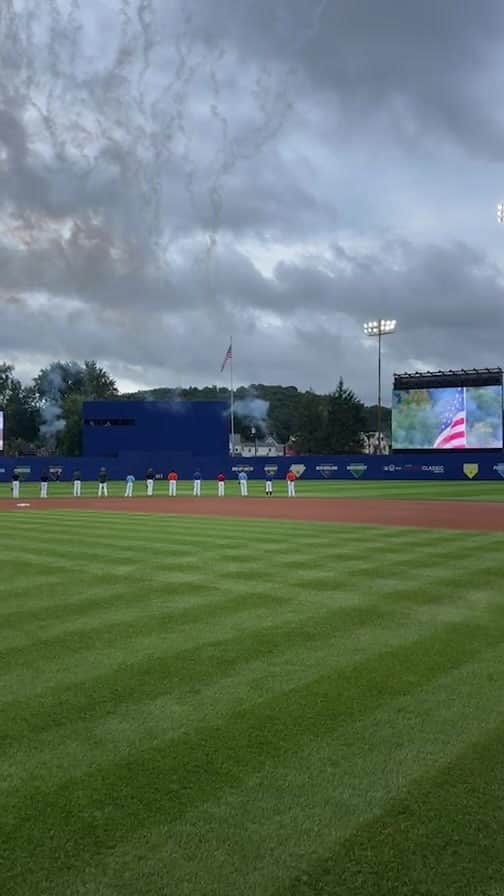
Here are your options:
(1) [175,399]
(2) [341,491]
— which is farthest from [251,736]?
(1) [175,399]

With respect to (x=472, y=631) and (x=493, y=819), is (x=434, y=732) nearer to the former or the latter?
(x=493, y=819)

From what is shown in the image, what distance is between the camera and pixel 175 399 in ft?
289

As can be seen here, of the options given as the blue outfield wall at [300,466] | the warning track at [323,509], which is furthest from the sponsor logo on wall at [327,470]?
the warning track at [323,509]

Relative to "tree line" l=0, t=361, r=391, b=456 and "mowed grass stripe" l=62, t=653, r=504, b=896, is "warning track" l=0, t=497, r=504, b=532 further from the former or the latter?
"tree line" l=0, t=361, r=391, b=456

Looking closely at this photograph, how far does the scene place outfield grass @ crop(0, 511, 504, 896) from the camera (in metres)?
3.54

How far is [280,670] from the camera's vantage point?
21.5ft

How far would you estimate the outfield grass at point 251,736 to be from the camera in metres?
3.54

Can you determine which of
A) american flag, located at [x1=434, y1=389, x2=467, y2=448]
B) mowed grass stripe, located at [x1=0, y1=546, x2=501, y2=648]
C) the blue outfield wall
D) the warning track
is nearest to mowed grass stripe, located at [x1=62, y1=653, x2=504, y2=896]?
mowed grass stripe, located at [x1=0, y1=546, x2=501, y2=648]

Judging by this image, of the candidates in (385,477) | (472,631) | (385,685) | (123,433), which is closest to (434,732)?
(385,685)

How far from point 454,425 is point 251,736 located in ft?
178

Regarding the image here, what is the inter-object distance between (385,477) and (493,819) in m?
48.1

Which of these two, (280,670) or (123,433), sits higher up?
(123,433)

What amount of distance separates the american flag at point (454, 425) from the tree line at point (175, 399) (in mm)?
31771

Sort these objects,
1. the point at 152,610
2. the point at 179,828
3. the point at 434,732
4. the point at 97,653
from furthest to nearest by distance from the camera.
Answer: the point at 152,610 < the point at 97,653 < the point at 434,732 < the point at 179,828
